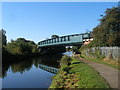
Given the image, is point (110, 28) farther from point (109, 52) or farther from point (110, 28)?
point (109, 52)

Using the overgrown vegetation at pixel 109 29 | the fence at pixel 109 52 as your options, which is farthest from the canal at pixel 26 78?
the overgrown vegetation at pixel 109 29

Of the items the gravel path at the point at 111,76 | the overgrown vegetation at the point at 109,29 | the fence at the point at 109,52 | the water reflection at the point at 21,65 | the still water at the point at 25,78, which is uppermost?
the overgrown vegetation at the point at 109,29

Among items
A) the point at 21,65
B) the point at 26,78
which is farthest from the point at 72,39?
the point at 26,78

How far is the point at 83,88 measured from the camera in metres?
10.7

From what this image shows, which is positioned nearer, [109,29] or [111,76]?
[111,76]

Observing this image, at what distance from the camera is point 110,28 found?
27.4m

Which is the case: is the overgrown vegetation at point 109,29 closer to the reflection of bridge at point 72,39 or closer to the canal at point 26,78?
the canal at point 26,78

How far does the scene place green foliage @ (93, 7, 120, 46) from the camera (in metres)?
25.3

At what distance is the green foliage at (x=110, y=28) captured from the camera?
25.3 metres

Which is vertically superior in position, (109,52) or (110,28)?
(110,28)

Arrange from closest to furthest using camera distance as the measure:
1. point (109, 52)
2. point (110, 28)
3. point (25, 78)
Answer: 1. point (25, 78)
2. point (109, 52)
3. point (110, 28)

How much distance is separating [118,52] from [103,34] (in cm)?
689

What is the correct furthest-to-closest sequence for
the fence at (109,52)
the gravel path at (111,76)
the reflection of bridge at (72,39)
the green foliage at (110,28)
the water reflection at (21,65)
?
1. the reflection of bridge at (72,39)
2. the water reflection at (21,65)
3. the green foliage at (110,28)
4. the fence at (109,52)
5. the gravel path at (111,76)

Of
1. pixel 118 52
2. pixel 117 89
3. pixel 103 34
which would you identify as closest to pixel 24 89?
pixel 117 89
